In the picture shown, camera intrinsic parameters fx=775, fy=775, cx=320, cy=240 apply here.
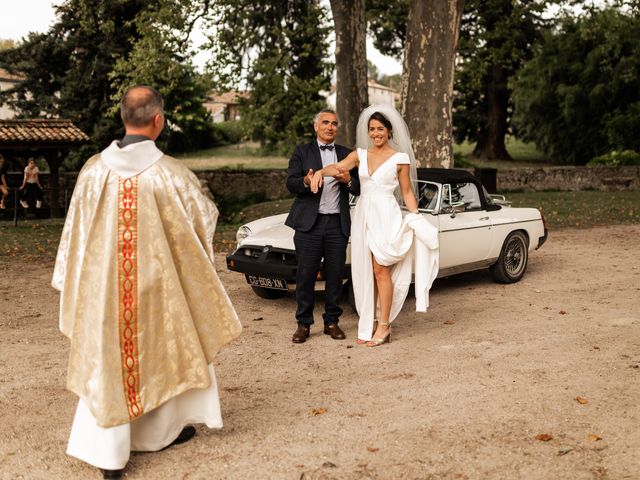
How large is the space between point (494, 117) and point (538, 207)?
24.0 metres

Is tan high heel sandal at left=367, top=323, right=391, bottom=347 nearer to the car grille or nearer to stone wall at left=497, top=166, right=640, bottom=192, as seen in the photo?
the car grille

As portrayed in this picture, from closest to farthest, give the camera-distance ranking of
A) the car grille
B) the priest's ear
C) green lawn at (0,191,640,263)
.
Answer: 1. the priest's ear
2. the car grille
3. green lawn at (0,191,640,263)

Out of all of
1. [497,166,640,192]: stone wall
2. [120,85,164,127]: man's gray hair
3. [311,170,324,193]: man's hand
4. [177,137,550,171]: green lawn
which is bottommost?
[177,137,550,171]: green lawn

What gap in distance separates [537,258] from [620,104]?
2688 cm

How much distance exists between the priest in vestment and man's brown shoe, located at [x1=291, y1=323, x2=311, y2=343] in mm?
2910

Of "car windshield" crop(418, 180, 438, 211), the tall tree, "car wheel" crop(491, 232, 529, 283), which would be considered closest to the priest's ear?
"car windshield" crop(418, 180, 438, 211)

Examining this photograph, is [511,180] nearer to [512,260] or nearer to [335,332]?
[512,260]

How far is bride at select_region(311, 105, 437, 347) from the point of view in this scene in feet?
23.1

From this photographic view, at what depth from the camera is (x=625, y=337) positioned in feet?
23.7

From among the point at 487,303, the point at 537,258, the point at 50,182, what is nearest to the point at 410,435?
the point at 487,303

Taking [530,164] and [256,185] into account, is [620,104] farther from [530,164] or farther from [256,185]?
[256,185]

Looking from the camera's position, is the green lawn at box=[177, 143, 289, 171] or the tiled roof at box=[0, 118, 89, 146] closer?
the tiled roof at box=[0, 118, 89, 146]

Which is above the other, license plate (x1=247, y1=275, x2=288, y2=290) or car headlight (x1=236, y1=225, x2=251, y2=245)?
car headlight (x1=236, y1=225, x2=251, y2=245)

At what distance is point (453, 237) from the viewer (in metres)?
8.98
